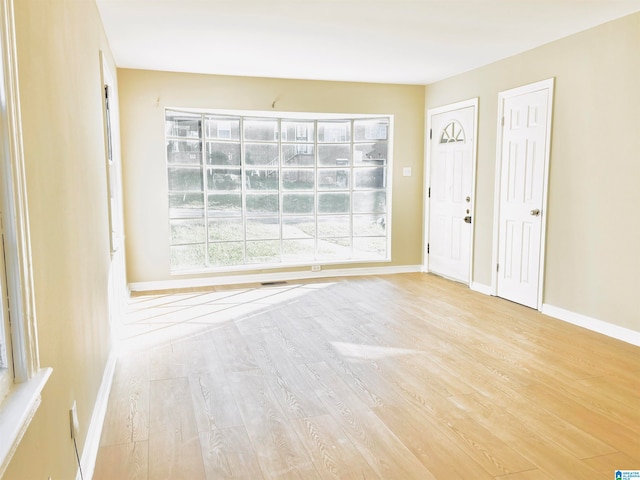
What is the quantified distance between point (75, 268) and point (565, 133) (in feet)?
13.6

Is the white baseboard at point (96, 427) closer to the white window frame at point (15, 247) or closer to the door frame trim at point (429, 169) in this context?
the white window frame at point (15, 247)

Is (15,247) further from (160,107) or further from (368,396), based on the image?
(160,107)

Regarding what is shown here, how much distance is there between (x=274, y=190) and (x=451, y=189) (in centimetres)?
230

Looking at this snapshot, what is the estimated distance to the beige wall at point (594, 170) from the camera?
381 centimetres

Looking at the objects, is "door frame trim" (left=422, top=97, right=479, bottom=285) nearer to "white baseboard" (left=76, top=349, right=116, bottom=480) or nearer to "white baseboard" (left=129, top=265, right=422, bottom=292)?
"white baseboard" (left=129, top=265, right=422, bottom=292)

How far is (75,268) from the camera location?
6.99 ft

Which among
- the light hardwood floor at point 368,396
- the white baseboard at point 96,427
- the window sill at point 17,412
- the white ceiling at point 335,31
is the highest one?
the white ceiling at point 335,31

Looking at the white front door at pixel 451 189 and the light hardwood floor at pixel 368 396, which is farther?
the white front door at pixel 451 189

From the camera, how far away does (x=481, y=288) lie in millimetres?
5566

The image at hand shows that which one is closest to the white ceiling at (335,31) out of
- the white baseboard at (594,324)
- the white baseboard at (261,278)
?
the white baseboard at (594,324)

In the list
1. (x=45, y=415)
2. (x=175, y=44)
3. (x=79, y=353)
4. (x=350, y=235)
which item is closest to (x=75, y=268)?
(x=79, y=353)

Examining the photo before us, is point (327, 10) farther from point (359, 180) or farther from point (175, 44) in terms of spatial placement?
point (359, 180)

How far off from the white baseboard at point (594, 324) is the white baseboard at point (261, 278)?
7.95 feet

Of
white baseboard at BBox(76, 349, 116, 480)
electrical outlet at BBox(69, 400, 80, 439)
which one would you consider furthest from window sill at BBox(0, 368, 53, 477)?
white baseboard at BBox(76, 349, 116, 480)
